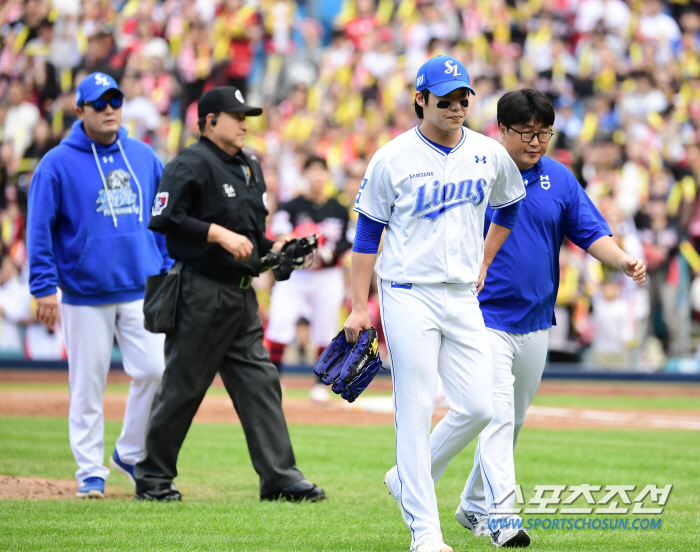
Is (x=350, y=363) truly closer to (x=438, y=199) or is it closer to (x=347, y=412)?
(x=438, y=199)

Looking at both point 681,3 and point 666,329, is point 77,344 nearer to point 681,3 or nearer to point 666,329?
point 666,329

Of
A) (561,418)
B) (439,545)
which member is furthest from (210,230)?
(561,418)

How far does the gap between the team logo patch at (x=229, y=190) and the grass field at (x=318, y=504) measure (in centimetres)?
204

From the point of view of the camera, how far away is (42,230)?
647 centimetres

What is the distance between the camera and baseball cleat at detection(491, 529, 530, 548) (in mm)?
4836

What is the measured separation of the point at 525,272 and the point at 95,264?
9.90ft

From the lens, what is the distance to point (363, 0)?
21219mm

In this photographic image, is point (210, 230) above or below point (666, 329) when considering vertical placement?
above

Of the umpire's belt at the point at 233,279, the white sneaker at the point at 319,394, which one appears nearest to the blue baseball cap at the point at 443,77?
the umpire's belt at the point at 233,279

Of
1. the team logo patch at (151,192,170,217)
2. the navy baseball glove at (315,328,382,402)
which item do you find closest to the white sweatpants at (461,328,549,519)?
the navy baseball glove at (315,328,382,402)

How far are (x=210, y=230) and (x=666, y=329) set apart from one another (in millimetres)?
11004

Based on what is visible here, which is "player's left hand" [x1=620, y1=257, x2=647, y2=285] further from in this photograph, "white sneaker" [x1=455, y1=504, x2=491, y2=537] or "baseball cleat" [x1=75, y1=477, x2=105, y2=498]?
"baseball cleat" [x1=75, y1=477, x2=105, y2=498]

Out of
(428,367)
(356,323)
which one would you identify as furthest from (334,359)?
(428,367)

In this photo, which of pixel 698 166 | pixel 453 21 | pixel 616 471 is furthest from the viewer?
pixel 453 21
